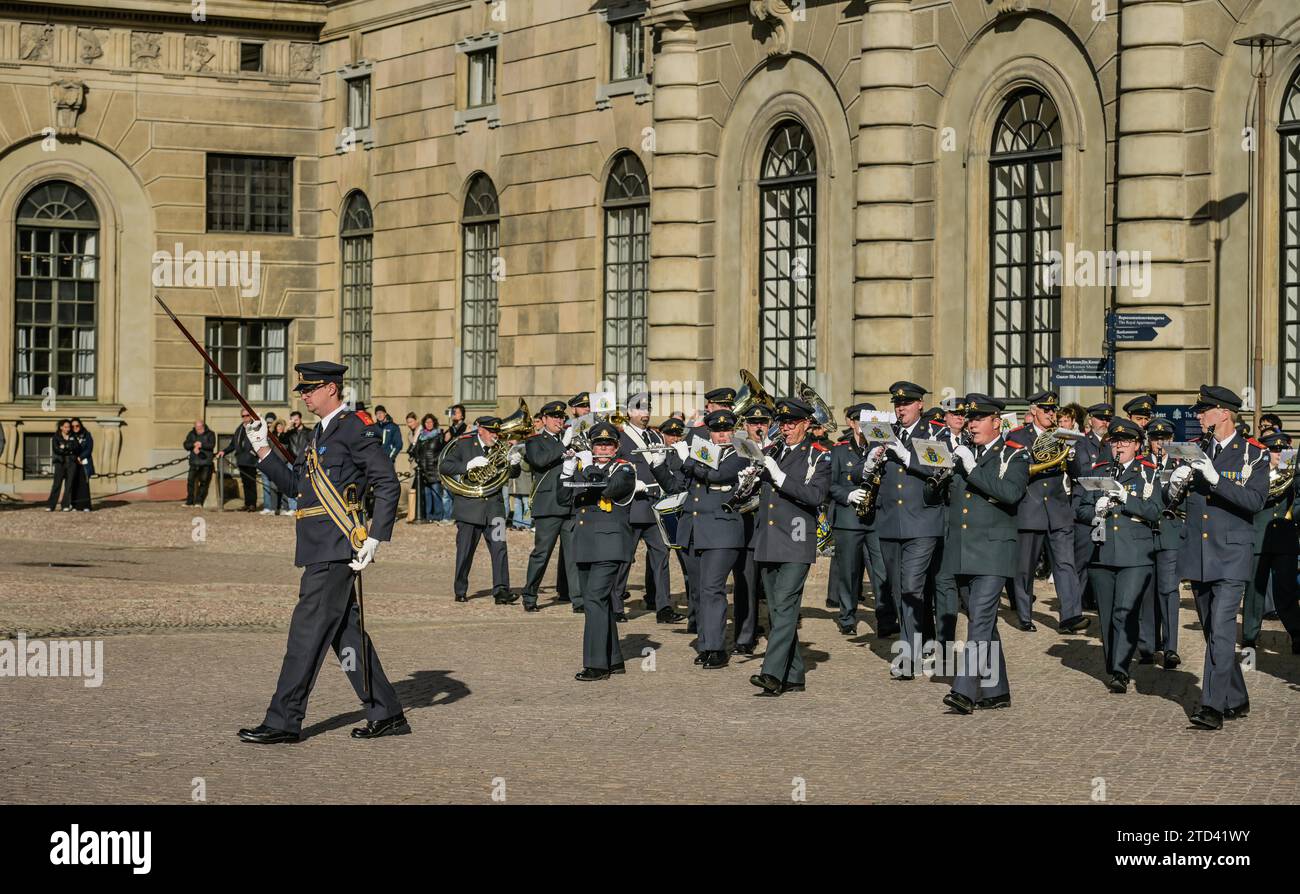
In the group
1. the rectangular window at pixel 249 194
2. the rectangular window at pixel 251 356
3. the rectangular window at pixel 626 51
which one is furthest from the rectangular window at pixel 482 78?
the rectangular window at pixel 251 356

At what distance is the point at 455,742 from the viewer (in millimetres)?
11711

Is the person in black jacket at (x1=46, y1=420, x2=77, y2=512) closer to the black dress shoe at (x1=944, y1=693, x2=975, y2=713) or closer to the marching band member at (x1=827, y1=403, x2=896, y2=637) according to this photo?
the marching band member at (x1=827, y1=403, x2=896, y2=637)

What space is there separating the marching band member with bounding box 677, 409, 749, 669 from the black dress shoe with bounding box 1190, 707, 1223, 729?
3.84m

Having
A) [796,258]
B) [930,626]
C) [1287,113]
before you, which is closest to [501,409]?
[796,258]

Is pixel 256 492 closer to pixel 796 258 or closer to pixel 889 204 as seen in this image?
pixel 796 258

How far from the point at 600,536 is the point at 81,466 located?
21.5 meters

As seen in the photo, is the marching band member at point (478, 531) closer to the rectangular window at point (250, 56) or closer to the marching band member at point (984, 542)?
the marching band member at point (984, 542)

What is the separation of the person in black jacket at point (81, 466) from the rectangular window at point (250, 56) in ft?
28.3

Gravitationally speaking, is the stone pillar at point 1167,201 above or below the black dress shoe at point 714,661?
above

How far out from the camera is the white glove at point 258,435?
11.6 meters

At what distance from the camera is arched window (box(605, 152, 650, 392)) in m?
32.6

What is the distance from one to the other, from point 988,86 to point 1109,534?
12.7m

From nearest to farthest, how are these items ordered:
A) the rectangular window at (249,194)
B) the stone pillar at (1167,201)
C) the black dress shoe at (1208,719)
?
1. the black dress shoe at (1208,719)
2. the stone pillar at (1167,201)
3. the rectangular window at (249,194)

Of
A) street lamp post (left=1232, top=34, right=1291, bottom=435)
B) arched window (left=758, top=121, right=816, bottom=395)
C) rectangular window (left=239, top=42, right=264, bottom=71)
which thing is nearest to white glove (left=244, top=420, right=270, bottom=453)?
street lamp post (left=1232, top=34, right=1291, bottom=435)
